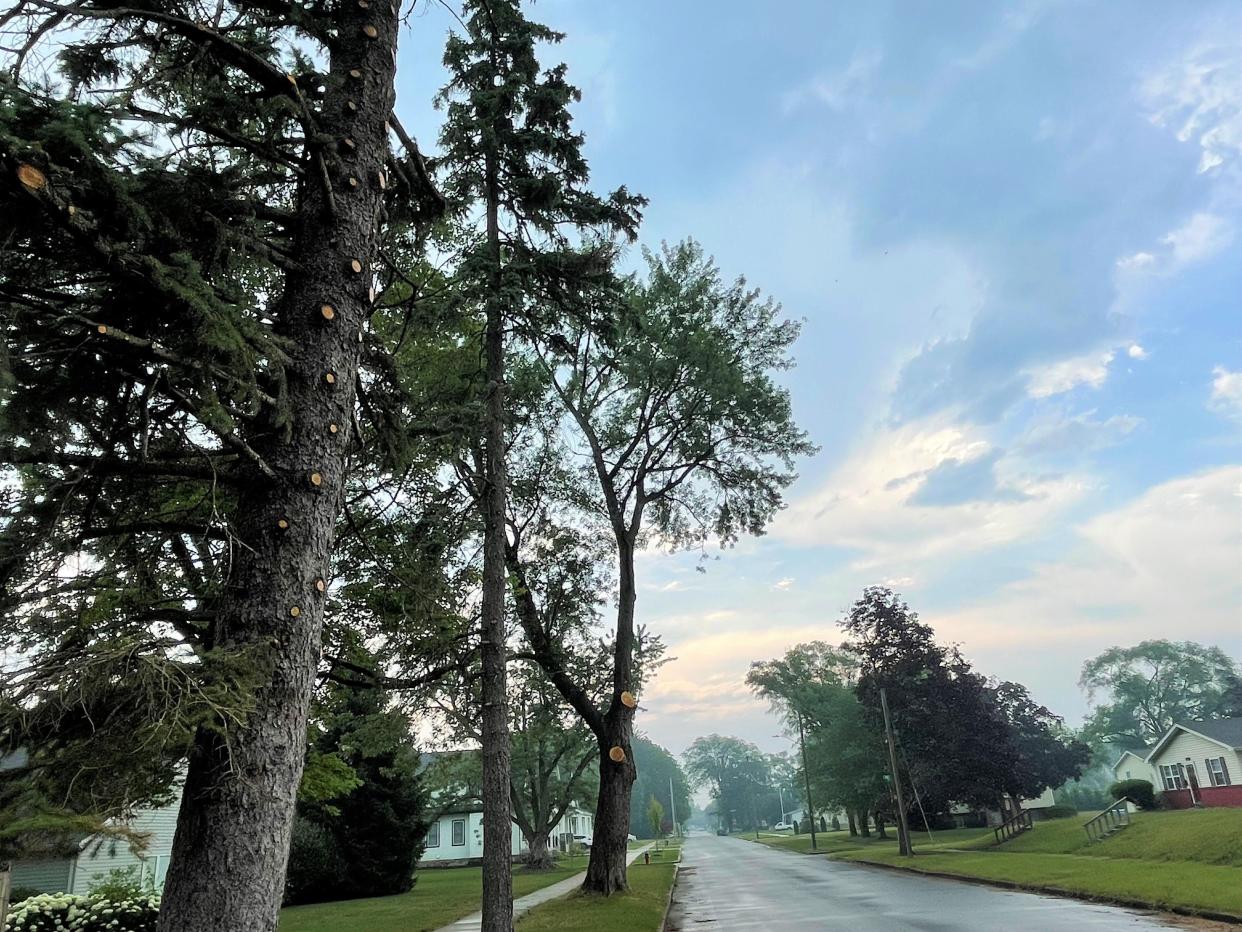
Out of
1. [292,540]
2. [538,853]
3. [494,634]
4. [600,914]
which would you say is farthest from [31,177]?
[538,853]

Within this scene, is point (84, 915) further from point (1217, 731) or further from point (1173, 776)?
point (1173, 776)

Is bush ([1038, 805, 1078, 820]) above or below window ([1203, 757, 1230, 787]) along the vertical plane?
below

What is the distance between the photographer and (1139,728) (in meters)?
82.9

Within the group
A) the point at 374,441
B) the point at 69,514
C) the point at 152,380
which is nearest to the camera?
the point at 152,380

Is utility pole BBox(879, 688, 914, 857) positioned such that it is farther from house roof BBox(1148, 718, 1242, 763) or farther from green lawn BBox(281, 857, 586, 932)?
house roof BBox(1148, 718, 1242, 763)

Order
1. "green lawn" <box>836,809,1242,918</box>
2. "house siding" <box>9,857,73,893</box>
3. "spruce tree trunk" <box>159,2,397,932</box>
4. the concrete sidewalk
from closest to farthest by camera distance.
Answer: "spruce tree trunk" <box>159,2,397,932</box> → "green lawn" <box>836,809,1242,918</box> → the concrete sidewalk → "house siding" <box>9,857,73,893</box>

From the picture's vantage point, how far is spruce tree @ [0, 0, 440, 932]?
3.10 m

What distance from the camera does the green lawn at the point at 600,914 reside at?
13.0 metres

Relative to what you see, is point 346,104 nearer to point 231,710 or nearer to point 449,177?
point 231,710

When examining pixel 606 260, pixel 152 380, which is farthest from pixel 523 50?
pixel 152 380

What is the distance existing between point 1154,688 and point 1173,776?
48530 mm

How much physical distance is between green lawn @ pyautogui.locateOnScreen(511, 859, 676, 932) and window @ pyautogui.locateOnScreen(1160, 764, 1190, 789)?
3513 cm

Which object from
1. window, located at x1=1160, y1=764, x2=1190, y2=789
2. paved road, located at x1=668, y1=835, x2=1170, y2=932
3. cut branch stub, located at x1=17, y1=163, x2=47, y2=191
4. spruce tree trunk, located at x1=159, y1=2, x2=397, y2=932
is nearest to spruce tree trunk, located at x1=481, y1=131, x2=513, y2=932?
spruce tree trunk, located at x1=159, y1=2, x2=397, y2=932

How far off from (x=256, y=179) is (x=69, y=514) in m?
2.12
